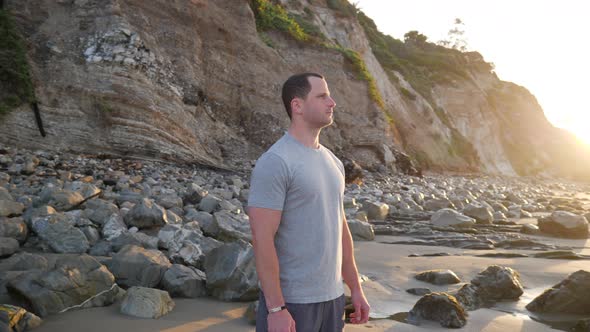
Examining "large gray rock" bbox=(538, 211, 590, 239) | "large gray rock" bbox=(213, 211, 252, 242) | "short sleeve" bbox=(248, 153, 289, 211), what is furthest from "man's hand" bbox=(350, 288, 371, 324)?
"large gray rock" bbox=(538, 211, 590, 239)

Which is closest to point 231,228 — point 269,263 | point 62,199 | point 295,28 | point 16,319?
point 62,199

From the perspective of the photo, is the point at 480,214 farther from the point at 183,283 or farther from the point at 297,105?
the point at 297,105

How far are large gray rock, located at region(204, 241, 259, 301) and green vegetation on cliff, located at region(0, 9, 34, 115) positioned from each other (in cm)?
1100

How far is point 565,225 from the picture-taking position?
7406 millimetres

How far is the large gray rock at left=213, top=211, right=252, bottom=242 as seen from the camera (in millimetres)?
5250

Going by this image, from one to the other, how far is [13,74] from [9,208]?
8.55 meters

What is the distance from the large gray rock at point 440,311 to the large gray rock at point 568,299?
0.69 m

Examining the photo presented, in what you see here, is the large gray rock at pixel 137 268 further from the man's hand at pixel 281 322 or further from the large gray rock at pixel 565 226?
the large gray rock at pixel 565 226

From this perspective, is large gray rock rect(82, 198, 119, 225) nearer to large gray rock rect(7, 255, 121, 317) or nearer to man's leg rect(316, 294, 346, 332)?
large gray rock rect(7, 255, 121, 317)

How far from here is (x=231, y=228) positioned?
17.6ft

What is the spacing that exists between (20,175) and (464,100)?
37.5 m

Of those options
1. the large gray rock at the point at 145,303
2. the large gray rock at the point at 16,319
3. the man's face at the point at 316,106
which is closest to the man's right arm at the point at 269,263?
the man's face at the point at 316,106

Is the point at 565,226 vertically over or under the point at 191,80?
under

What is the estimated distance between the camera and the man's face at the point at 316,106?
2287mm
